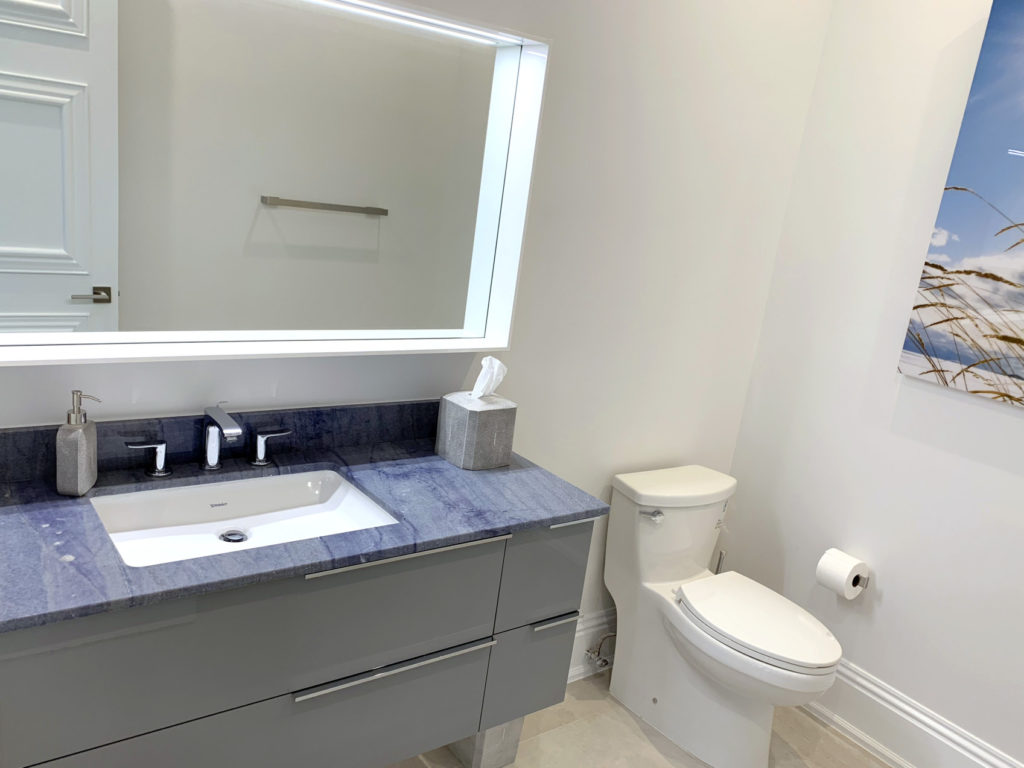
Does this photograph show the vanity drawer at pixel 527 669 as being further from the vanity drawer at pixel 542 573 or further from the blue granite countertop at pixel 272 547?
the blue granite countertop at pixel 272 547

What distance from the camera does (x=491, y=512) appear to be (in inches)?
65.7

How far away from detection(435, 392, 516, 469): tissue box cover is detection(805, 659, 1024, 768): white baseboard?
1.38m

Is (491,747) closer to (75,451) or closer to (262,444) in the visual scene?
(262,444)

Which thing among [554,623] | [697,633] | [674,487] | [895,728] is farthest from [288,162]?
[895,728]

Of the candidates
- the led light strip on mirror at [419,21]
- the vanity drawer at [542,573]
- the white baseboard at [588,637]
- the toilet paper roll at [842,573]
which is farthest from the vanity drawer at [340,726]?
the led light strip on mirror at [419,21]

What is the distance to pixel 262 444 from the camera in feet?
5.66

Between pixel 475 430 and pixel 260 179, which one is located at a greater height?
pixel 260 179

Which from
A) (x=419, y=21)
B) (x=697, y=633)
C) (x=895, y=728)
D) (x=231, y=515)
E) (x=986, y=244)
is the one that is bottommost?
(x=895, y=728)

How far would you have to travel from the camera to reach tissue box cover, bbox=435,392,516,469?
6.01 feet

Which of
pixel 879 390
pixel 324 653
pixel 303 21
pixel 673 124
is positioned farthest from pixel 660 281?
pixel 324 653

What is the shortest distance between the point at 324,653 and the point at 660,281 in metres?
1.40

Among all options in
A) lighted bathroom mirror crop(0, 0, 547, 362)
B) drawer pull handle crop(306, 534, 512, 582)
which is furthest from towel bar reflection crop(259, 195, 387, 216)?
drawer pull handle crop(306, 534, 512, 582)

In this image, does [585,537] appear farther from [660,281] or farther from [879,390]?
[879,390]

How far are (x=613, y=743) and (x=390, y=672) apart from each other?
1.01 metres
